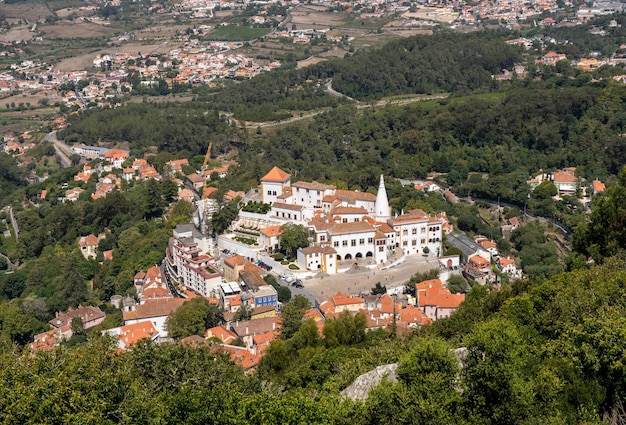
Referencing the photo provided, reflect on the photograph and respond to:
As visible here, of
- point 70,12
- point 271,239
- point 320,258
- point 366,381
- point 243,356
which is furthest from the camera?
point 70,12

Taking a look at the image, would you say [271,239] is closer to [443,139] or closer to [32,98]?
[443,139]

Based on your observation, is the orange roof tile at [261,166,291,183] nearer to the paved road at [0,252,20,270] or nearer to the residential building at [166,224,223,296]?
the residential building at [166,224,223,296]

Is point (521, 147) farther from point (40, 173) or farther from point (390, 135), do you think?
point (40, 173)

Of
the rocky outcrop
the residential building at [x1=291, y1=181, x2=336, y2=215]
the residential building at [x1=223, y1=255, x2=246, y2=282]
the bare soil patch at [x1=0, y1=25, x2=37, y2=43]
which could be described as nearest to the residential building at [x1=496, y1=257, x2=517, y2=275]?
the residential building at [x1=291, y1=181, x2=336, y2=215]

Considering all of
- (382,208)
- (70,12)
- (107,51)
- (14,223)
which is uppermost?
(382,208)

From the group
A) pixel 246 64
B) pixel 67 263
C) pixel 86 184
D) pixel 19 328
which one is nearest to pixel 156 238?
pixel 67 263

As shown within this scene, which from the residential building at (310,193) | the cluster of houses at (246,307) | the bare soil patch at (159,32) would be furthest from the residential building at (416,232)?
the bare soil patch at (159,32)

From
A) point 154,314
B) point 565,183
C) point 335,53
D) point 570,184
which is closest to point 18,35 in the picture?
point 335,53
